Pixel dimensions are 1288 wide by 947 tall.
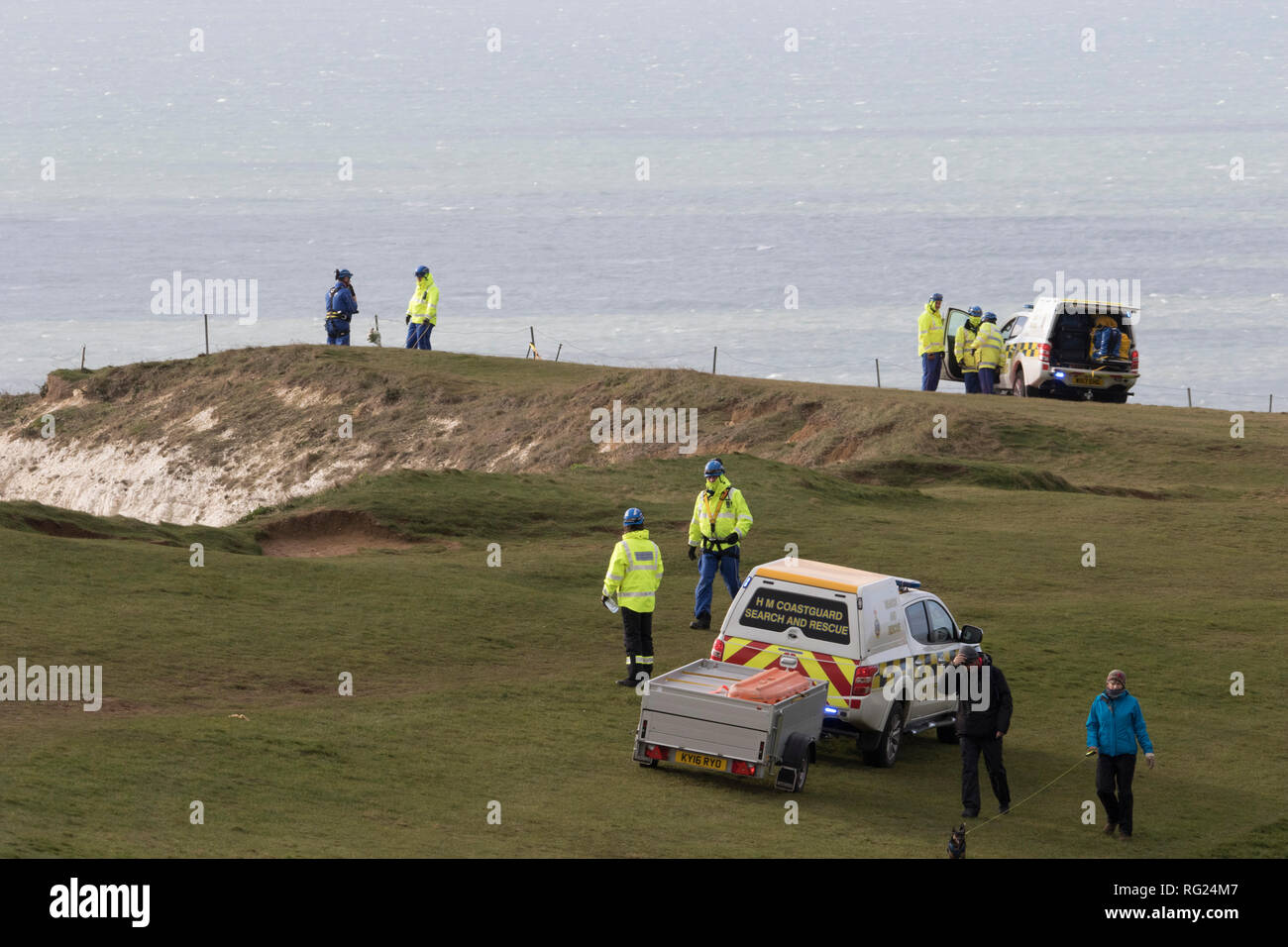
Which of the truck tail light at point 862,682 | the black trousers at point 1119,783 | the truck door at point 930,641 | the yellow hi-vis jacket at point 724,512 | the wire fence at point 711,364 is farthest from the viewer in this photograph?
the wire fence at point 711,364

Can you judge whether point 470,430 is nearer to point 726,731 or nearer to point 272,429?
point 272,429

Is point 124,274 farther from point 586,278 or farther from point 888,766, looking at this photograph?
point 888,766

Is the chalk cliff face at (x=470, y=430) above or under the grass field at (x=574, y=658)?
above

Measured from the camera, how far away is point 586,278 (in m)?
152

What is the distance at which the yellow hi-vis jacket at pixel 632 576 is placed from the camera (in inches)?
782

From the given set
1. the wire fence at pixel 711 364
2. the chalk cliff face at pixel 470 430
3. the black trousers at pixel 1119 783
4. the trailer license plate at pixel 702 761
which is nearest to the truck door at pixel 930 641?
the black trousers at pixel 1119 783

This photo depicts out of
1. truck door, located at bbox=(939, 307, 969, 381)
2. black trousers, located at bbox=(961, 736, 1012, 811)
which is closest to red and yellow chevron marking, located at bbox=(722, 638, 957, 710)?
black trousers, located at bbox=(961, 736, 1012, 811)

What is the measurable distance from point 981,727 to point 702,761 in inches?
111

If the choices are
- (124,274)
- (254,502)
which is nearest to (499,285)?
(124,274)

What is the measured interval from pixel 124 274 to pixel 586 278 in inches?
1745

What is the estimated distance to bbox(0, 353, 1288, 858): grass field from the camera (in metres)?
15.3

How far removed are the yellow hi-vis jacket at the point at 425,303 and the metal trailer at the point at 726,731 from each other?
30.4 m

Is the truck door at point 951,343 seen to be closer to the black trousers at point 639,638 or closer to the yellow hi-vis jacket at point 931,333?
the yellow hi-vis jacket at point 931,333

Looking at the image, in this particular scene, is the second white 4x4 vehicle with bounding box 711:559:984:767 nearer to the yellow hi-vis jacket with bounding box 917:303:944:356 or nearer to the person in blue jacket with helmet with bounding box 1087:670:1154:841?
the person in blue jacket with helmet with bounding box 1087:670:1154:841
